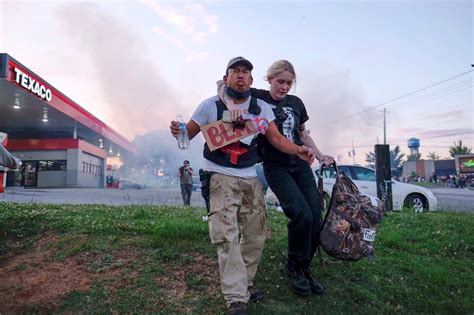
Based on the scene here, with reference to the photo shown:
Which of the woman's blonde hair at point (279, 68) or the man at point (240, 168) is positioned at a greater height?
the woman's blonde hair at point (279, 68)

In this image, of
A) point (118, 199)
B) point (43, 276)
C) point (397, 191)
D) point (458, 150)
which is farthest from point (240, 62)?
point (458, 150)

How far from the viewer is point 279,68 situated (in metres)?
3.27

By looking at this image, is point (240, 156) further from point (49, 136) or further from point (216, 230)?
point (49, 136)

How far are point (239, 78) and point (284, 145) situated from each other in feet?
2.13

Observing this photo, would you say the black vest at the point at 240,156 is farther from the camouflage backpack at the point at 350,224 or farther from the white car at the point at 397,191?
the white car at the point at 397,191

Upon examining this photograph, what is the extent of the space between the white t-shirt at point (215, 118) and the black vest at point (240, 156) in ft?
0.08

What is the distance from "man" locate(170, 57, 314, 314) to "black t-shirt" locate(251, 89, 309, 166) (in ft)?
0.73

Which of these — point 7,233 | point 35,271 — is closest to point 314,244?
point 35,271

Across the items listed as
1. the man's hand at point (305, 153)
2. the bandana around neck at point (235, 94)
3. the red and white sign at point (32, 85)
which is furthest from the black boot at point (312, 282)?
the red and white sign at point (32, 85)

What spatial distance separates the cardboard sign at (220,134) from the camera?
278 centimetres

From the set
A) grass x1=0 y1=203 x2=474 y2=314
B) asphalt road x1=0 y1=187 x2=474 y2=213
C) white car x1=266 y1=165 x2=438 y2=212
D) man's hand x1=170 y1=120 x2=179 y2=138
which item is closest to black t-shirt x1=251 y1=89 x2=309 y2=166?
man's hand x1=170 y1=120 x2=179 y2=138

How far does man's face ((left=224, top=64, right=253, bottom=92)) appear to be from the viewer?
2912 mm

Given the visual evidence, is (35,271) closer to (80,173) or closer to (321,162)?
(321,162)

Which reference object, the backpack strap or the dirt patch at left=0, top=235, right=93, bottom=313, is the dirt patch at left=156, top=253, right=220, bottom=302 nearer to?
the dirt patch at left=0, top=235, right=93, bottom=313
